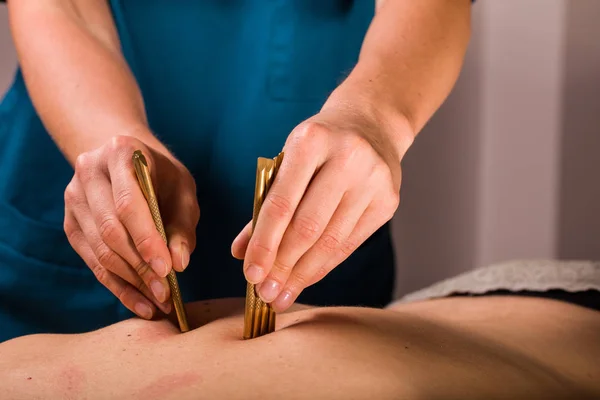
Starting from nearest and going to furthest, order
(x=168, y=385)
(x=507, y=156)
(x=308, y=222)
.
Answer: (x=168, y=385) → (x=308, y=222) → (x=507, y=156)

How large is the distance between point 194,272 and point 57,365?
1.73 ft

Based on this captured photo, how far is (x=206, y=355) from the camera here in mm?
571

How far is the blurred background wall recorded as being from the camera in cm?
168

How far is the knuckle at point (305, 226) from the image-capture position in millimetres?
625

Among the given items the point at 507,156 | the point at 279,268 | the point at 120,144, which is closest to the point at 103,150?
the point at 120,144

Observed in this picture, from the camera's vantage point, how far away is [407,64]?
0.86m

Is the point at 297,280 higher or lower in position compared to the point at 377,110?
lower

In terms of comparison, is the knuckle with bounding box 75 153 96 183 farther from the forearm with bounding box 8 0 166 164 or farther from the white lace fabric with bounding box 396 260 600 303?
the white lace fabric with bounding box 396 260 600 303

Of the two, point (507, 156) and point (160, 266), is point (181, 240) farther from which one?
point (507, 156)

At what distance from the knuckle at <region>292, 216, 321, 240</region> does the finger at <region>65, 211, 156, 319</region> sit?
200mm

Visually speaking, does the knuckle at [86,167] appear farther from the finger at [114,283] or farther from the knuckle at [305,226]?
the knuckle at [305,226]

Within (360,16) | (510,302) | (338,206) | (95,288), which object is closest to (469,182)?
(360,16)

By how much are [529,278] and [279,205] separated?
1.61 feet

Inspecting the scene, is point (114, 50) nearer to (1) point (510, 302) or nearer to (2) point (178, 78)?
(2) point (178, 78)
